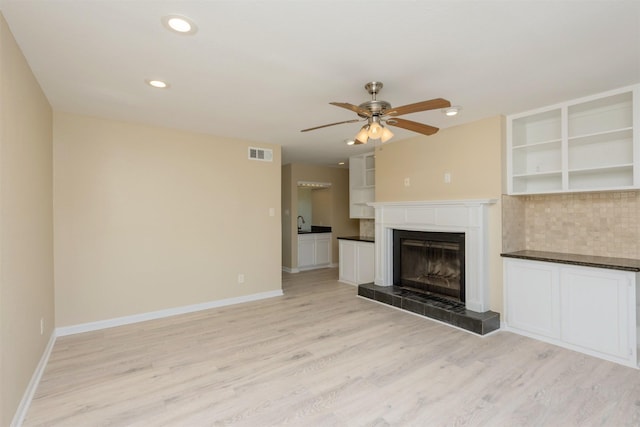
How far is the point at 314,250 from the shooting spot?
Answer: 282 inches

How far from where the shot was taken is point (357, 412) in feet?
6.70

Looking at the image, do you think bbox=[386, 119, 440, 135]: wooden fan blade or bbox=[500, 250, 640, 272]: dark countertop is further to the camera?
bbox=[500, 250, 640, 272]: dark countertop

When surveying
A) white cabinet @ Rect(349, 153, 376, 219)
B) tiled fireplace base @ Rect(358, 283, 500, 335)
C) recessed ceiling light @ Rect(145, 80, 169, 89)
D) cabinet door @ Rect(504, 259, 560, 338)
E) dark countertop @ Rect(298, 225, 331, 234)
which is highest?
recessed ceiling light @ Rect(145, 80, 169, 89)

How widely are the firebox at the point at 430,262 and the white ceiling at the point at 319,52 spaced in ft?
5.51

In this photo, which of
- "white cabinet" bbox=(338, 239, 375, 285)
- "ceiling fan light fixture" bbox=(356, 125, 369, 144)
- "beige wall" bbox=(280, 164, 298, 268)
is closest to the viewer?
"ceiling fan light fixture" bbox=(356, 125, 369, 144)

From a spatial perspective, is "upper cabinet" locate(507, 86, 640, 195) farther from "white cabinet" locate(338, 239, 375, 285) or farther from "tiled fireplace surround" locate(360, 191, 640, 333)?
"white cabinet" locate(338, 239, 375, 285)

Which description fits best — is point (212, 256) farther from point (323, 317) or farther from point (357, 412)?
point (357, 412)

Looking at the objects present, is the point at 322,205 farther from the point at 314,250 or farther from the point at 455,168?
the point at 455,168

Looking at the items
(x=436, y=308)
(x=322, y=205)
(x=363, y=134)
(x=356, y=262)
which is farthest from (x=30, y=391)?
(x=322, y=205)

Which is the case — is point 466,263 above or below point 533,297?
above

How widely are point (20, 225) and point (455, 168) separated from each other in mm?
4234

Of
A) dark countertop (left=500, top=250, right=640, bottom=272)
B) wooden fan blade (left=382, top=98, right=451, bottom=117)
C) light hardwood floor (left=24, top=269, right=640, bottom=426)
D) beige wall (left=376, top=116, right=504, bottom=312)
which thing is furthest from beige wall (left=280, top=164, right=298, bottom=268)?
wooden fan blade (left=382, top=98, right=451, bottom=117)

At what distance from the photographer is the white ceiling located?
67.1 inches

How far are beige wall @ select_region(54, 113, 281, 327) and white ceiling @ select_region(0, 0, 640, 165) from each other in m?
0.64
